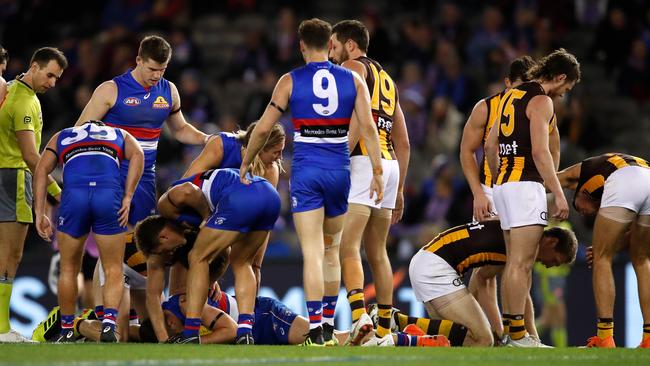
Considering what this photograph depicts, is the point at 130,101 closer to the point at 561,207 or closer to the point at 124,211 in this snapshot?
the point at 124,211

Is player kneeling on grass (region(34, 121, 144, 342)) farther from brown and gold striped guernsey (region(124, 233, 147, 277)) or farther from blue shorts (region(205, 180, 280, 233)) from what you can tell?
brown and gold striped guernsey (region(124, 233, 147, 277))

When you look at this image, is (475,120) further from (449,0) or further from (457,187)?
(449,0)

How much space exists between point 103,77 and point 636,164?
11.1 m

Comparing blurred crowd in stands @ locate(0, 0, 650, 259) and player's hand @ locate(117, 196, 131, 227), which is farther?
blurred crowd in stands @ locate(0, 0, 650, 259)

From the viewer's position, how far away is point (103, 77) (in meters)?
19.9

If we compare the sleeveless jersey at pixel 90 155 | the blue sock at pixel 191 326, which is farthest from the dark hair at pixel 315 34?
Result: the blue sock at pixel 191 326

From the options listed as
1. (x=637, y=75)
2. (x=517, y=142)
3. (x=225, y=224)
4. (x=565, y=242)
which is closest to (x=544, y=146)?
(x=517, y=142)

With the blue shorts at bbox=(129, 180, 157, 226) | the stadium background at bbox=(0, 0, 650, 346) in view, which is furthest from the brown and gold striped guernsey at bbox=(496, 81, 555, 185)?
the stadium background at bbox=(0, 0, 650, 346)

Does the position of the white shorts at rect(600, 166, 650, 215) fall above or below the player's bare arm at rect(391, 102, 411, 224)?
below

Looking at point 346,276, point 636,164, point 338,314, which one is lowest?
point 338,314

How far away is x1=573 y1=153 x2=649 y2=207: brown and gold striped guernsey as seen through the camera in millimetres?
10906

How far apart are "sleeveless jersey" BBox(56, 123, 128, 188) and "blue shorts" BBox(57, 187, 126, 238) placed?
7 centimetres

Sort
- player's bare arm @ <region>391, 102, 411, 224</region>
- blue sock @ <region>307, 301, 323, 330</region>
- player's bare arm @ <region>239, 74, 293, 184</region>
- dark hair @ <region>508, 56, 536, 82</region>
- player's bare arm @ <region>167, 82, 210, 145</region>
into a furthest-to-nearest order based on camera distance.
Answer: dark hair @ <region>508, 56, 536, 82</region> < player's bare arm @ <region>167, 82, 210, 145</region> < player's bare arm @ <region>391, 102, 411, 224</region> < player's bare arm @ <region>239, 74, 293, 184</region> < blue sock @ <region>307, 301, 323, 330</region>

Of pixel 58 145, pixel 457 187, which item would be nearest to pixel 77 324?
pixel 58 145
